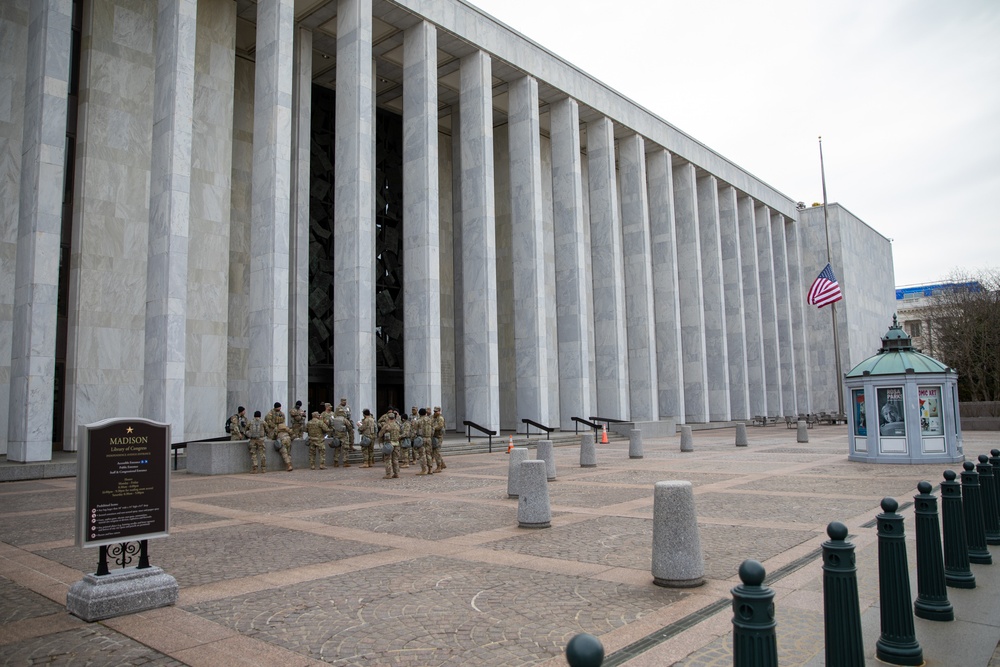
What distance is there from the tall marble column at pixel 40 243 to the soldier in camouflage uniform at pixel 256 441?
19.0 feet

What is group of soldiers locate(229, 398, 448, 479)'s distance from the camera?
57.7ft

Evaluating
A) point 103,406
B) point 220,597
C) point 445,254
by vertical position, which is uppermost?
point 445,254

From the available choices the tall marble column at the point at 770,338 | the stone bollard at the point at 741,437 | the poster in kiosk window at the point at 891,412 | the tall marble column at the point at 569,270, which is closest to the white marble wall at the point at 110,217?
the tall marble column at the point at 569,270

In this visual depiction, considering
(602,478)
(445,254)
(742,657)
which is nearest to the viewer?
(742,657)

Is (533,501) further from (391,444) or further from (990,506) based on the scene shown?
(391,444)

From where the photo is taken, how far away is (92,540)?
20.2ft

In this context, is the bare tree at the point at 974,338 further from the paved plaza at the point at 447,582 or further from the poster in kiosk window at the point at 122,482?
the poster in kiosk window at the point at 122,482

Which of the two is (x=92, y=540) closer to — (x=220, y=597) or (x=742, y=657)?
(x=220, y=597)

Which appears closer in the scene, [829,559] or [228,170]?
[829,559]

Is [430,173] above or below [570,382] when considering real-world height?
above

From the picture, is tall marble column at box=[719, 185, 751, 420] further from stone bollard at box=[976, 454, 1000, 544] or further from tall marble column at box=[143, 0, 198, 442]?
stone bollard at box=[976, 454, 1000, 544]

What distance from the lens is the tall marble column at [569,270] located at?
3588 centimetres

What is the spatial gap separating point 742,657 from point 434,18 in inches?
1242

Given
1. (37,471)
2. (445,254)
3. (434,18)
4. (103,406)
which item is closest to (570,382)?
(445,254)
